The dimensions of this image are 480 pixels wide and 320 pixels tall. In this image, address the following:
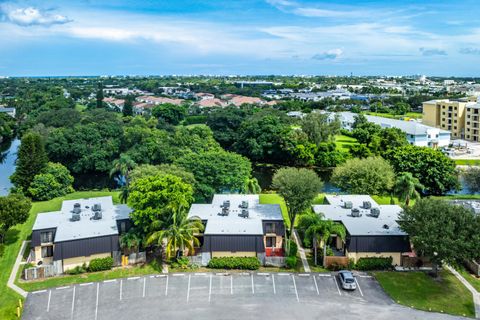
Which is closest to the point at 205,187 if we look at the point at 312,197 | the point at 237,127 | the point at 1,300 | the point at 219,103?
the point at 312,197

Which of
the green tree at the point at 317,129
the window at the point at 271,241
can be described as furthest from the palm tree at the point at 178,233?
the green tree at the point at 317,129

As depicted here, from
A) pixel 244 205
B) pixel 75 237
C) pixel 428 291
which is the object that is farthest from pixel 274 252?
pixel 75 237

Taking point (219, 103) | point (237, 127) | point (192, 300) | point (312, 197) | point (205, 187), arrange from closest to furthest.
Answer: point (192, 300) < point (312, 197) < point (205, 187) < point (237, 127) < point (219, 103)

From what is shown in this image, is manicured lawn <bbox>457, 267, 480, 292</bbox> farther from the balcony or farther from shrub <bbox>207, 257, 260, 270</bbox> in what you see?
shrub <bbox>207, 257, 260, 270</bbox>

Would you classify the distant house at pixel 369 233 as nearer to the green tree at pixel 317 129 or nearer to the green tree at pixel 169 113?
the green tree at pixel 317 129

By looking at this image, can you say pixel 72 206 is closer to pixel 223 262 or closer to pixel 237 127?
pixel 223 262

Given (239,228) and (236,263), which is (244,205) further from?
(236,263)

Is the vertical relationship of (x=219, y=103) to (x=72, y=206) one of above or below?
above
